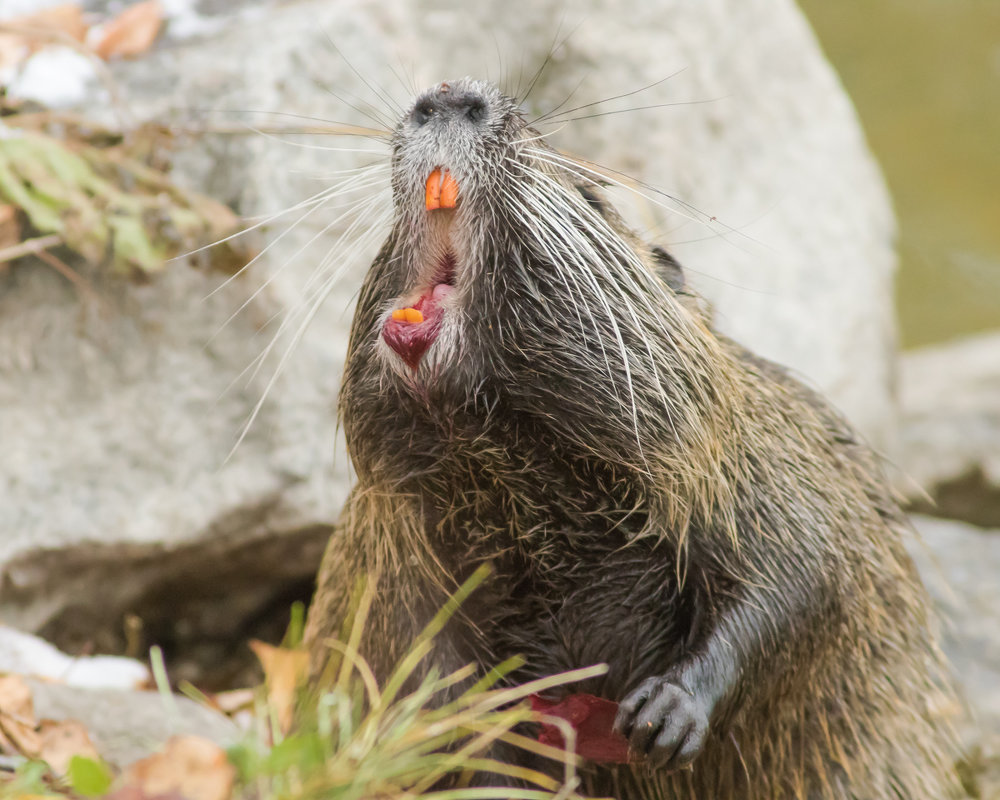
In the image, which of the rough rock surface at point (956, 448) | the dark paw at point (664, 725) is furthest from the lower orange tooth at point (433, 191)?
the rough rock surface at point (956, 448)

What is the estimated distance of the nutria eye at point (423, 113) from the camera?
8.52ft

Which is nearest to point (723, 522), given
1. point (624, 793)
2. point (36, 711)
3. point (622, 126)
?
point (624, 793)

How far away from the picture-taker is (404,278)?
105 inches

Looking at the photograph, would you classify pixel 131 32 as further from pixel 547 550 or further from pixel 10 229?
pixel 547 550

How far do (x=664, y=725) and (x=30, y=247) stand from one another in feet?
9.52

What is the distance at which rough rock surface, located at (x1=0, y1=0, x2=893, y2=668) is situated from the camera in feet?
14.3

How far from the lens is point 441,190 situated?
2541mm

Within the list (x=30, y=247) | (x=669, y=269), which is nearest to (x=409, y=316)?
(x=669, y=269)

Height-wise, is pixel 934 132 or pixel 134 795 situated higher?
pixel 934 132

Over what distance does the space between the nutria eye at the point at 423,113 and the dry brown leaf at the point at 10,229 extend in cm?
229

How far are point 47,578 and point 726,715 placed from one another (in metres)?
2.62

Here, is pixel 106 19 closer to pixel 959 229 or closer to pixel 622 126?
pixel 622 126

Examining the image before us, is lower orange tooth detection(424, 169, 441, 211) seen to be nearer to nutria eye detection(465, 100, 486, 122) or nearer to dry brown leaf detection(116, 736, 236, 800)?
nutria eye detection(465, 100, 486, 122)

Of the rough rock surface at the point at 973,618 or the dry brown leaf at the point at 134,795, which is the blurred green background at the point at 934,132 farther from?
the dry brown leaf at the point at 134,795
